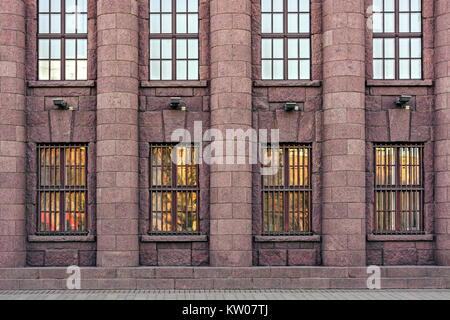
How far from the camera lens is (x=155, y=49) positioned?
15.5m

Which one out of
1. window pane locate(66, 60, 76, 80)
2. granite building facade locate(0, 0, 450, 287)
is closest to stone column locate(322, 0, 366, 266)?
granite building facade locate(0, 0, 450, 287)

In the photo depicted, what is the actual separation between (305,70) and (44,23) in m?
8.35

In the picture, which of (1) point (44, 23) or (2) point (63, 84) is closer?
(2) point (63, 84)

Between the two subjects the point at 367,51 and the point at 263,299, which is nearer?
the point at 263,299

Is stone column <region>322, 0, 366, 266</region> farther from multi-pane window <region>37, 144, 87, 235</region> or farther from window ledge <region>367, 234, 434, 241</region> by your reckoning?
multi-pane window <region>37, 144, 87, 235</region>

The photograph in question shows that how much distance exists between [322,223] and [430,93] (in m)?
5.30

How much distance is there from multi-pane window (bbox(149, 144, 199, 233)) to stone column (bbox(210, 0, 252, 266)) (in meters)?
0.72

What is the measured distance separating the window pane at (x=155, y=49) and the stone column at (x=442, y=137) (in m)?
8.71

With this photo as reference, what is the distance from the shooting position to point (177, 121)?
49.5ft

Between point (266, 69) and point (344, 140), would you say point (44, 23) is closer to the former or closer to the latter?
point (266, 69)

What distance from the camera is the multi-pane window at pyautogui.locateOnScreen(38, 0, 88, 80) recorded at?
608 inches

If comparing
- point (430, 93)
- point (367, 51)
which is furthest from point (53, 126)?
point (430, 93)

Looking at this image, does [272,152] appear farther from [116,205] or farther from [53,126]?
[53,126]

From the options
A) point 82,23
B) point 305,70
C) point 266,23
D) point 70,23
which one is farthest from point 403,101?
point 70,23
